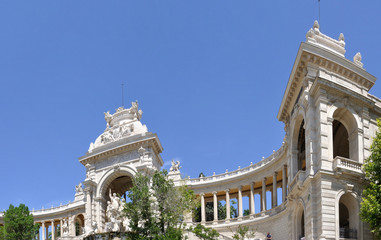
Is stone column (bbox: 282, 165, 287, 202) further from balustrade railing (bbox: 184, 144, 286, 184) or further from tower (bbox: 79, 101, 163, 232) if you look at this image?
tower (bbox: 79, 101, 163, 232)

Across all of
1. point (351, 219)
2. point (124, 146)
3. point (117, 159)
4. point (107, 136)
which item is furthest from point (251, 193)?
point (351, 219)

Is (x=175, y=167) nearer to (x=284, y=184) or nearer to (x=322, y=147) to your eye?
(x=284, y=184)

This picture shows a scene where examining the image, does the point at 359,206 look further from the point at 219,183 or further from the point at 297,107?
the point at 219,183

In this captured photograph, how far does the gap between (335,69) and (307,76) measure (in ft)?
8.47

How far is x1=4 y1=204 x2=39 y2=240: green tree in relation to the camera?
6031cm


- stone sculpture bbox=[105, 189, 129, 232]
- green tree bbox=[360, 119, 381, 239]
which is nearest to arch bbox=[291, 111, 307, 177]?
green tree bbox=[360, 119, 381, 239]

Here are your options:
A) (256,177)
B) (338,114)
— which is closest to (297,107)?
(338,114)

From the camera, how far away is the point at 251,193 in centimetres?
5816

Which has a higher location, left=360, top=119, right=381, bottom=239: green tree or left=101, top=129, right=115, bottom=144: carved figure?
left=101, top=129, right=115, bottom=144: carved figure

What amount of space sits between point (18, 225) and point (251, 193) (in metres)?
31.2

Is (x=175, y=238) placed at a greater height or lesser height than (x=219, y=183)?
lesser

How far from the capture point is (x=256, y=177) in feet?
191

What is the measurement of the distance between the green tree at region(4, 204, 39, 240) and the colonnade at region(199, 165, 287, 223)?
2341cm

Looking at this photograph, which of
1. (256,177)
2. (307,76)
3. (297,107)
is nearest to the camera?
(307,76)
